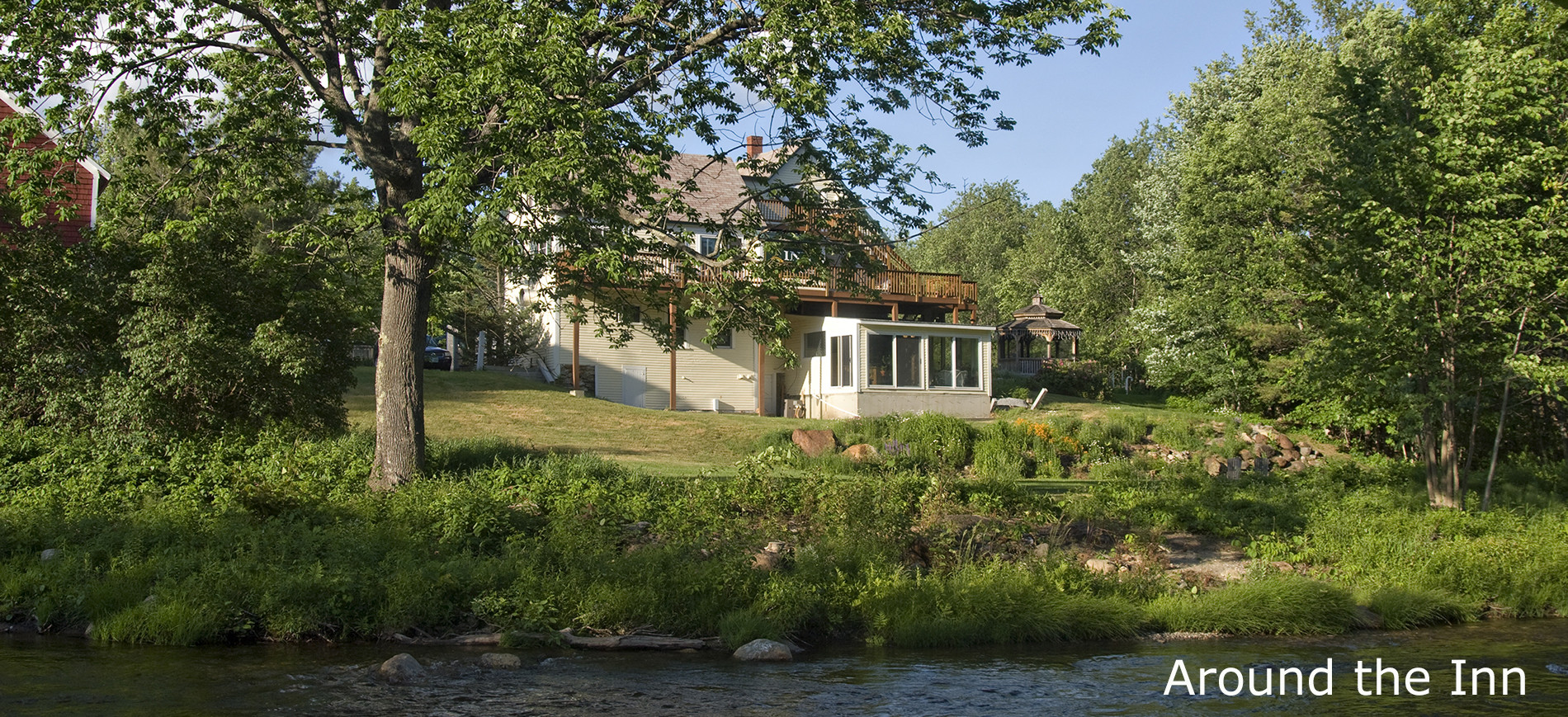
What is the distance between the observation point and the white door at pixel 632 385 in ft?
101

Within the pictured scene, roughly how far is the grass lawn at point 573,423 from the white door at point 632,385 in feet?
8.30

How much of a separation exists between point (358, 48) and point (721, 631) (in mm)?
8614

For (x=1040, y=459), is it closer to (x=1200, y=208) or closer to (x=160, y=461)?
(x=1200, y=208)

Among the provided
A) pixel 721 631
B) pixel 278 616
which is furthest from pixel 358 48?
pixel 721 631

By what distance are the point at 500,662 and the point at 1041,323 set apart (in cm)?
3634

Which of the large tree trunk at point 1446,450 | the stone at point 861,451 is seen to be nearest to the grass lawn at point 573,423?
the stone at point 861,451

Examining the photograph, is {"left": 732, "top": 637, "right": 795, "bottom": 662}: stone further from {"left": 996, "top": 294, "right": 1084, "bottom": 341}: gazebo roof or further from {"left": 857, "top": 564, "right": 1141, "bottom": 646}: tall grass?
{"left": 996, "top": 294, "right": 1084, "bottom": 341}: gazebo roof

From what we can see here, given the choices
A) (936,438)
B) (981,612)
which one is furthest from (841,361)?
(981,612)

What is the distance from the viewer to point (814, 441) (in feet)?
74.7

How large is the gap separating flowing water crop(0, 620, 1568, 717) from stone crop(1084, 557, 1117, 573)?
5.22 ft

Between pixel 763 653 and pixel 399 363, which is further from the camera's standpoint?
pixel 399 363

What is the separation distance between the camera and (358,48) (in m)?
13.7

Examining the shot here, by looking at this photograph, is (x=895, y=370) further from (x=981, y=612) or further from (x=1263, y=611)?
(x=981, y=612)

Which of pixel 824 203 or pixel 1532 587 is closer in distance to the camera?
pixel 1532 587
